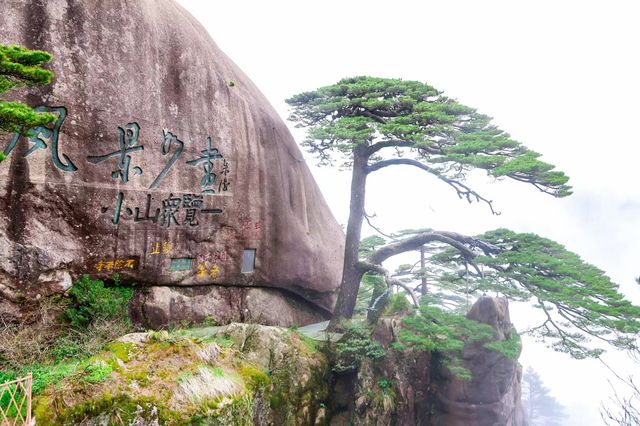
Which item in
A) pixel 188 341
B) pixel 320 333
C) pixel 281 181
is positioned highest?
pixel 281 181

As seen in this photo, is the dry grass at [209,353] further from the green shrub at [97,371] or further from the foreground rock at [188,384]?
the green shrub at [97,371]

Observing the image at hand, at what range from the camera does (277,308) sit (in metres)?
11.4

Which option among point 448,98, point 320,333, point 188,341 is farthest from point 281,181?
point 188,341

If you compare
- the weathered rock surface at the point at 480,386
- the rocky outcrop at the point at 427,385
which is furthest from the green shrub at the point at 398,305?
the weathered rock surface at the point at 480,386

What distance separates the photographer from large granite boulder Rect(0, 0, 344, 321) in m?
7.60

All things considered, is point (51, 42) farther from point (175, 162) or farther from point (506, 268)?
point (506, 268)

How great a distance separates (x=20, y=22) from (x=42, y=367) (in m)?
6.59

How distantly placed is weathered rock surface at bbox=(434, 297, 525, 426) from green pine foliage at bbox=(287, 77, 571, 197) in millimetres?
3495

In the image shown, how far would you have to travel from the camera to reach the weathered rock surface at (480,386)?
975cm

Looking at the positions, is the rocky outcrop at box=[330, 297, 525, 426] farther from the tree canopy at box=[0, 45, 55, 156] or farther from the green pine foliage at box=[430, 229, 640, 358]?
the tree canopy at box=[0, 45, 55, 156]

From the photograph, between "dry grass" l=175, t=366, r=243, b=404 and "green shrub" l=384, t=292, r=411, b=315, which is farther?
"green shrub" l=384, t=292, r=411, b=315

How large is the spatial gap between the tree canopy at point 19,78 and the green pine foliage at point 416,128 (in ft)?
22.8

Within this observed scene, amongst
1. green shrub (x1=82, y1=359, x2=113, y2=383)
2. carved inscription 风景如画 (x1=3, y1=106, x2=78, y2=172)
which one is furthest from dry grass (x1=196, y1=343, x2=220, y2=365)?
carved inscription 风景如画 (x1=3, y1=106, x2=78, y2=172)

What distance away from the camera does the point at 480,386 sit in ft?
32.1
